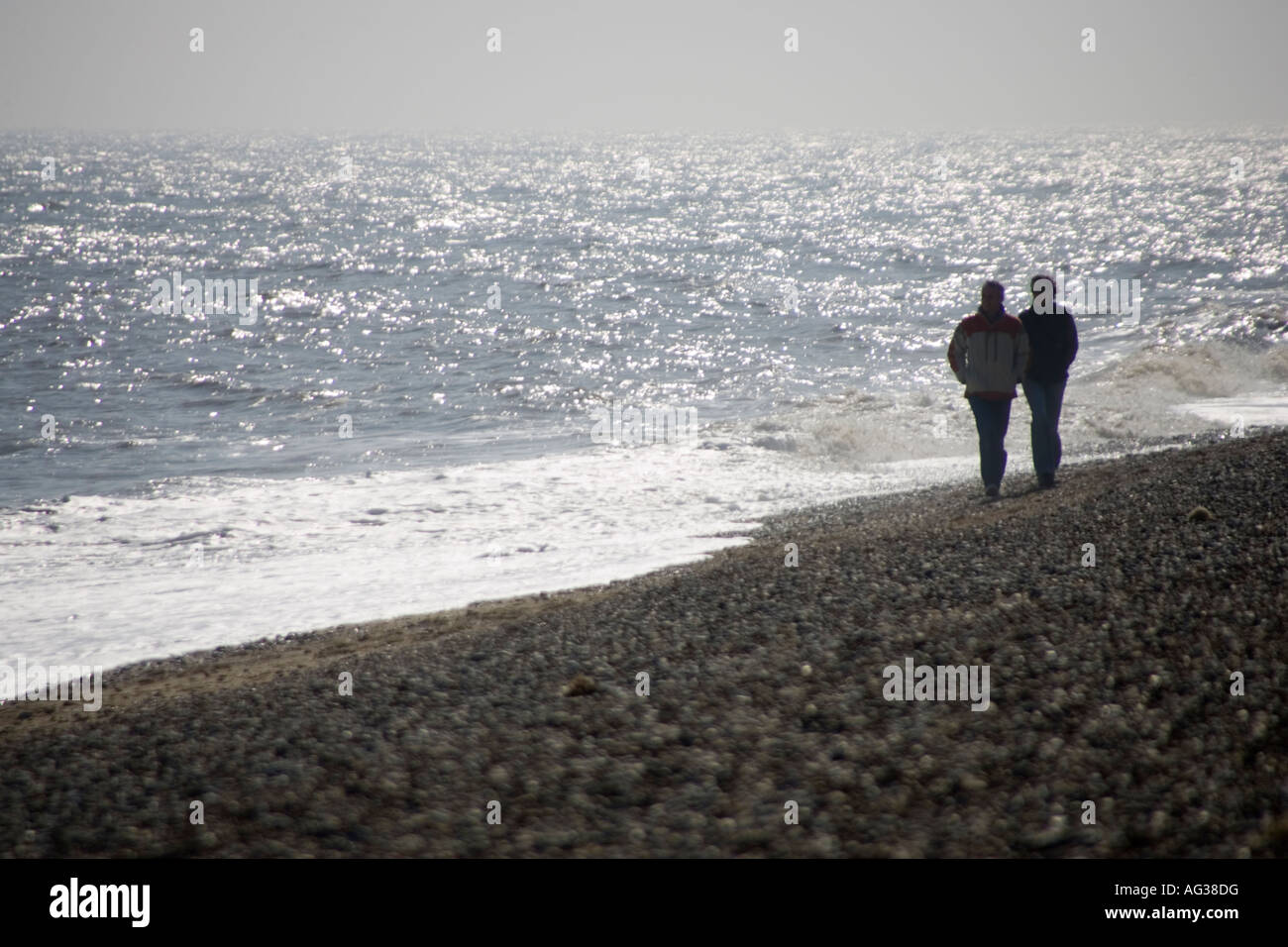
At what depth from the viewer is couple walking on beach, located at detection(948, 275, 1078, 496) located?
35.6ft

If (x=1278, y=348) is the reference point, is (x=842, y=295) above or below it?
above

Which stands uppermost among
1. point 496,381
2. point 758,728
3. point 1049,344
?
point 496,381

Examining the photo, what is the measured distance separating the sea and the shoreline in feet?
10.2

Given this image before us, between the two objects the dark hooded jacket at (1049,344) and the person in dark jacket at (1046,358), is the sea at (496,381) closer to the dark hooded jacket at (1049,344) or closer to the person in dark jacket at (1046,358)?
the person in dark jacket at (1046,358)

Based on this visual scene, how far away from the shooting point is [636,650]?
6391mm

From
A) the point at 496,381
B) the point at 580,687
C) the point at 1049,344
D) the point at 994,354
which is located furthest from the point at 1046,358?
the point at 496,381

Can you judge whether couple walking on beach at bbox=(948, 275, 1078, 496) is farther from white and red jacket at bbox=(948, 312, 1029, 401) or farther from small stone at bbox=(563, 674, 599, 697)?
small stone at bbox=(563, 674, 599, 697)

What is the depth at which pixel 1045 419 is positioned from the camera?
11.2m

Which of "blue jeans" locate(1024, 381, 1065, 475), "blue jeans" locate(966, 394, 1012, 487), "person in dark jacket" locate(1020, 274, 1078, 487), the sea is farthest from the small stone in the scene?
"blue jeans" locate(1024, 381, 1065, 475)

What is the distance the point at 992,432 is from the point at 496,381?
1587 cm

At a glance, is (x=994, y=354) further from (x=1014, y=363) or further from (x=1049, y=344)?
(x=1049, y=344)
